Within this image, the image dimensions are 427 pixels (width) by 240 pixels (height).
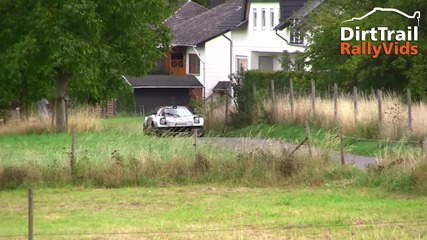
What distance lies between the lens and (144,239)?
15422 millimetres

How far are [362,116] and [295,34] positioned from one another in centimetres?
2301

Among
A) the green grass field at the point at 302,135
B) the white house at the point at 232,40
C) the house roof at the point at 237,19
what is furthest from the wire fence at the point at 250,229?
the house roof at the point at 237,19

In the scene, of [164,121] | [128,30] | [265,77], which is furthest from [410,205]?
[265,77]

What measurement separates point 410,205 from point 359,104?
633 inches

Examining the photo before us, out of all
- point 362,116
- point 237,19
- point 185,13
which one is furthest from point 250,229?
point 185,13

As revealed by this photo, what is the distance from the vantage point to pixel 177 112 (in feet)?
155

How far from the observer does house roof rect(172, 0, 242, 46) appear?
72688 millimetres

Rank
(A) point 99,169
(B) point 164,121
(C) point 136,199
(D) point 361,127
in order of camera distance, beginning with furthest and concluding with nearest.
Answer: (B) point 164,121
(D) point 361,127
(A) point 99,169
(C) point 136,199

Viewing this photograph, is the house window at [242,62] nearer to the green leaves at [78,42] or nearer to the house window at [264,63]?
the house window at [264,63]

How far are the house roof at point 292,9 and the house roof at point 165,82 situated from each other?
44.1ft

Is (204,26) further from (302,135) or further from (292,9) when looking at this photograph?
(302,135)

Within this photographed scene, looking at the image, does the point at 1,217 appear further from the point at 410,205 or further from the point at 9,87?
the point at 9,87

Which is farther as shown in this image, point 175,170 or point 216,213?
point 175,170

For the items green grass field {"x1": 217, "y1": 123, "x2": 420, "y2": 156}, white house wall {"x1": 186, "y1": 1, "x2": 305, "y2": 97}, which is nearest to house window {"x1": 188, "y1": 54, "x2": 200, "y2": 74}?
white house wall {"x1": 186, "y1": 1, "x2": 305, "y2": 97}
